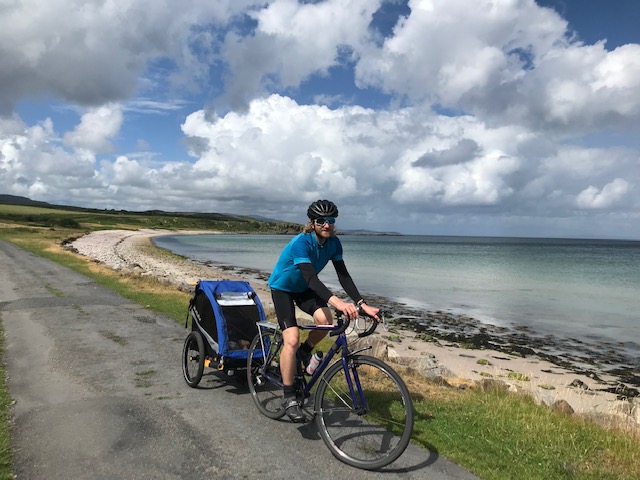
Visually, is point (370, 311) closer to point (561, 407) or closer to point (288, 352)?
point (288, 352)

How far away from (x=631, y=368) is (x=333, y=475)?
670 inches

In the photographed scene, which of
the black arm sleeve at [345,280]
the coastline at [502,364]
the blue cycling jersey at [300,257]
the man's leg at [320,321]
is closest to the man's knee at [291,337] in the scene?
the man's leg at [320,321]

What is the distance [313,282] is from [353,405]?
1.60m

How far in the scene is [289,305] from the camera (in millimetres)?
5871

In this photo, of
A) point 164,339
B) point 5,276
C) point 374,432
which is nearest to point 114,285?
point 5,276

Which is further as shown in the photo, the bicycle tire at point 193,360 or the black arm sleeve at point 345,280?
the bicycle tire at point 193,360

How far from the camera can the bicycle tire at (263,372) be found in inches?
251

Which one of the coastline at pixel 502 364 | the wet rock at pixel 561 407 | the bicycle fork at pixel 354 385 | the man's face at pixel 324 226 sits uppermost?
the man's face at pixel 324 226

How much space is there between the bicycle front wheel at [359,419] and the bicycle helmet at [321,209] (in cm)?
176

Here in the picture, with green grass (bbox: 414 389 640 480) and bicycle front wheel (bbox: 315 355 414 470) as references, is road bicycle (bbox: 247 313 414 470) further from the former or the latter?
green grass (bbox: 414 389 640 480)

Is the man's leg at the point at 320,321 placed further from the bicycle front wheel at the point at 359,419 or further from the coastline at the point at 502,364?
the coastline at the point at 502,364

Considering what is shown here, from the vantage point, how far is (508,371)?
15289 mm

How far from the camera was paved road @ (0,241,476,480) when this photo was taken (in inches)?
186

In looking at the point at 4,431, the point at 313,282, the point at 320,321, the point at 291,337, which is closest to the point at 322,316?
the point at 320,321
